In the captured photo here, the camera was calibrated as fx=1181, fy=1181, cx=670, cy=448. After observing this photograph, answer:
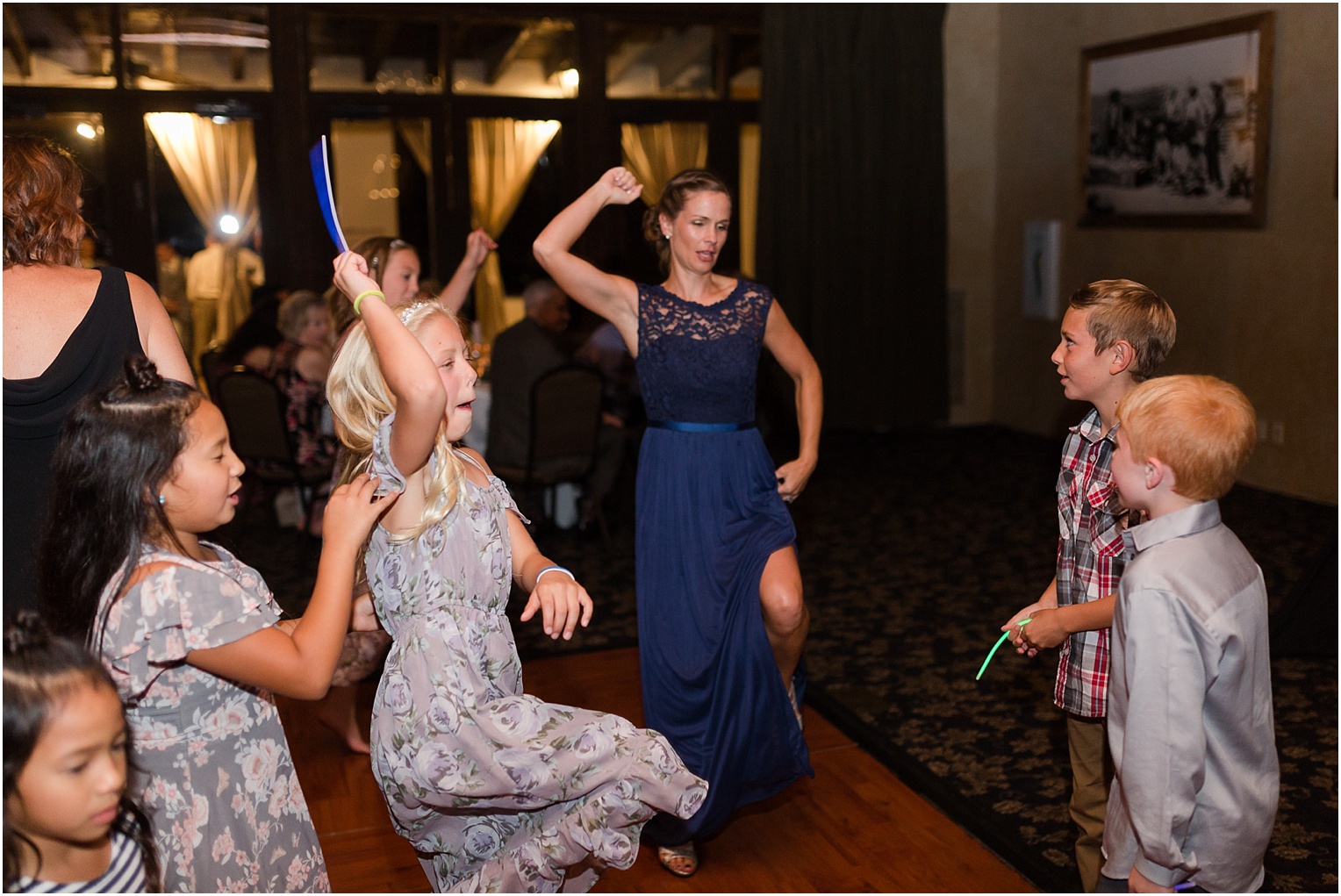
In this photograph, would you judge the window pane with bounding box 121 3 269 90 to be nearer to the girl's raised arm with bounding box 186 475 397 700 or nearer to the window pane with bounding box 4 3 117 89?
the window pane with bounding box 4 3 117 89

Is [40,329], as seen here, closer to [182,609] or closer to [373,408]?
[373,408]

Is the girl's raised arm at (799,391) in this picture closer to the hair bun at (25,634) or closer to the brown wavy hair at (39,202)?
the brown wavy hair at (39,202)

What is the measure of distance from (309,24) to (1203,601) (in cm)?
743

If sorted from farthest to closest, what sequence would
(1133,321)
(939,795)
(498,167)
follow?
(498,167) < (939,795) < (1133,321)

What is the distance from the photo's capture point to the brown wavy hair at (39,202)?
2.12 m

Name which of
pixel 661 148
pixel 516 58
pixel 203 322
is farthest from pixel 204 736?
pixel 661 148

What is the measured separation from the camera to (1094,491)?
2293 millimetres

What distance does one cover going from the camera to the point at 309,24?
7.70m

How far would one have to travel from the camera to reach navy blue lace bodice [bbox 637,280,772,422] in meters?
3.10

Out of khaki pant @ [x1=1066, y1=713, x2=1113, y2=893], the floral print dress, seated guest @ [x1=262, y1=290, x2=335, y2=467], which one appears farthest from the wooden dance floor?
seated guest @ [x1=262, y1=290, x2=335, y2=467]

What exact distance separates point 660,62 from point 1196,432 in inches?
297

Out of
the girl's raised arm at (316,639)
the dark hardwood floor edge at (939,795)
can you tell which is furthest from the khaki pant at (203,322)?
the girl's raised arm at (316,639)

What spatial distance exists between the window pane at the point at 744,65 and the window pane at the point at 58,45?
166 inches

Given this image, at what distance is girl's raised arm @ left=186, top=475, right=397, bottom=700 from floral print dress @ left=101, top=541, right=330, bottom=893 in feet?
0.08
